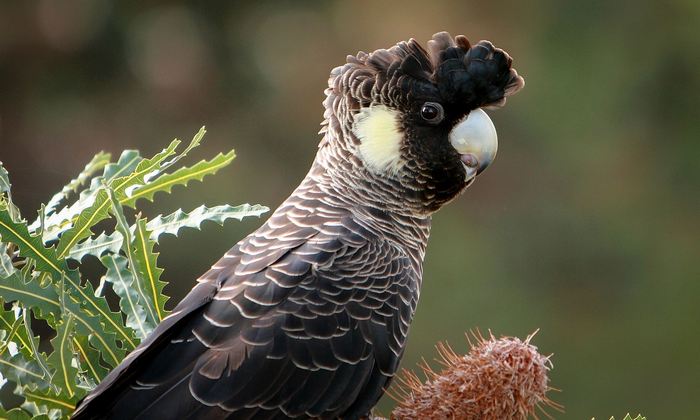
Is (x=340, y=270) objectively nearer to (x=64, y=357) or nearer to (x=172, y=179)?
(x=172, y=179)

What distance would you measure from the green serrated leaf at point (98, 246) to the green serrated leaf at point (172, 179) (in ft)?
0.20

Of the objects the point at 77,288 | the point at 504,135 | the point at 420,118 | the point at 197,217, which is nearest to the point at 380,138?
the point at 420,118

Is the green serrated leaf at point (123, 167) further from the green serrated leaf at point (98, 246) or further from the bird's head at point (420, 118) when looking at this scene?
the bird's head at point (420, 118)

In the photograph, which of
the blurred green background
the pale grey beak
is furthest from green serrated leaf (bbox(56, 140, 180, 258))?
the blurred green background

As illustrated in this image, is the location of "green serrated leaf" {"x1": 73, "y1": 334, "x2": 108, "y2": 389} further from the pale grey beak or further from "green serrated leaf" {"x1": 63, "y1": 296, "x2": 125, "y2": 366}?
the pale grey beak

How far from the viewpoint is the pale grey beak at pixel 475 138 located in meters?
1.61

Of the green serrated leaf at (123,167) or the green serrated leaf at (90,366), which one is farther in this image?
the green serrated leaf at (123,167)

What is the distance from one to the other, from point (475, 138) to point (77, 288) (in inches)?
30.7

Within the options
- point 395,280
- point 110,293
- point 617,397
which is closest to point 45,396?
point 395,280

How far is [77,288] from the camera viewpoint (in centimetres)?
125

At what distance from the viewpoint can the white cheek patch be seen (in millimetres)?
1632

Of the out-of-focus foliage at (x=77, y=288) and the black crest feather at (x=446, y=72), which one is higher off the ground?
the black crest feather at (x=446, y=72)

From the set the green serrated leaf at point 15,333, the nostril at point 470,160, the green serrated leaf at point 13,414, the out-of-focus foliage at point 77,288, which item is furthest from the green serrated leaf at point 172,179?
the nostril at point 470,160

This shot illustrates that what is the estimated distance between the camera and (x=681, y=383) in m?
4.35
